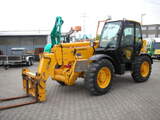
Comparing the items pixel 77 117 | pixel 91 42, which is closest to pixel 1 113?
pixel 77 117

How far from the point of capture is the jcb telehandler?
17.5ft

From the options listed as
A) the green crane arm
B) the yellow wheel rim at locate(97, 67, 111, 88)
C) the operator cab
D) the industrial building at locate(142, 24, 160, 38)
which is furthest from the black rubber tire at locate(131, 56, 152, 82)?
the industrial building at locate(142, 24, 160, 38)

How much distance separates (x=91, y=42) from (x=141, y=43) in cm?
220

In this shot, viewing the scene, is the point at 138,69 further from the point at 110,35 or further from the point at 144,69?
the point at 110,35

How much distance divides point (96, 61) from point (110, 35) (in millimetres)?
1482

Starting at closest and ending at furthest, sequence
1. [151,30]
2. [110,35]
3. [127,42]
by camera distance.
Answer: [110,35]
[127,42]
[151,30]

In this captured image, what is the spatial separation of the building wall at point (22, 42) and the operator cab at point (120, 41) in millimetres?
13953

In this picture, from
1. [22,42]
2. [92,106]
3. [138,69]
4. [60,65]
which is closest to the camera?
[92,106]

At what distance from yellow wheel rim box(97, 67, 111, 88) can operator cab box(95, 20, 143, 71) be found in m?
0.79

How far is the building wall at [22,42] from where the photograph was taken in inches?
744

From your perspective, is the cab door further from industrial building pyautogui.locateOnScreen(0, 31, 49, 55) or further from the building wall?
the building wall

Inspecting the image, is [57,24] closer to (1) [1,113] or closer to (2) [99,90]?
(2) [99,90]

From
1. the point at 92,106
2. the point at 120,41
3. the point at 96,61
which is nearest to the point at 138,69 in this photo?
the point at 120,41

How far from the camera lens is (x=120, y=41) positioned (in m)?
6.27
